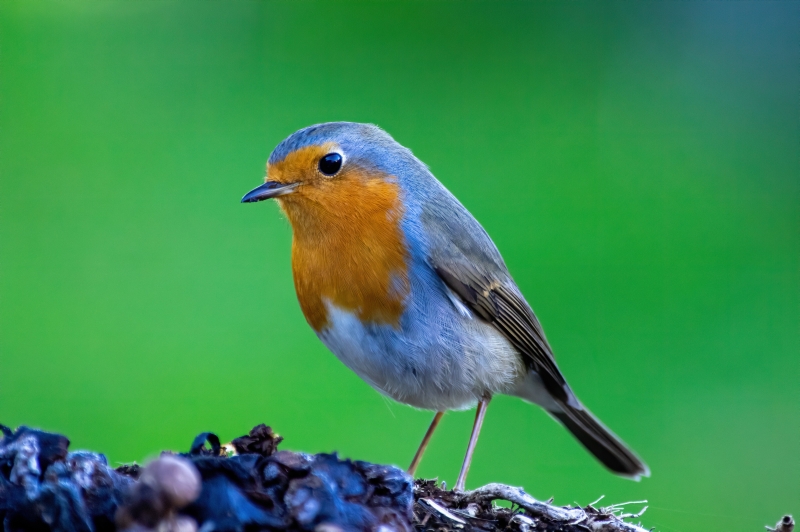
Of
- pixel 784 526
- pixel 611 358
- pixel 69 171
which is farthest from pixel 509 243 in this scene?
pixel 784 526

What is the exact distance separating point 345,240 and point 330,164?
378 mm

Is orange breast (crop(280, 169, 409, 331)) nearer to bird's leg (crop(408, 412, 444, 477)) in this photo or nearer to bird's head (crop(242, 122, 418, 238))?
bird's head (crop(242, 122, 418, 238))

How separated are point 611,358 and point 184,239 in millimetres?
3221

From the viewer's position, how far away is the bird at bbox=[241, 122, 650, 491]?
334 cm

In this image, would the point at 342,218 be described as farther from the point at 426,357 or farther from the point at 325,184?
the point at 426,357

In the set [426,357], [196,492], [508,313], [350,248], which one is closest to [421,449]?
[426,357]

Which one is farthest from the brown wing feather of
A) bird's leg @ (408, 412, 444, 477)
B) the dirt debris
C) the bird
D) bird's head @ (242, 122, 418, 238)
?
the dirt debris

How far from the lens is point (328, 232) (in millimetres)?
3420

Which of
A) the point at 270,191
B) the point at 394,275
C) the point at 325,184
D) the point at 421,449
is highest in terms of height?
the point at 325,184

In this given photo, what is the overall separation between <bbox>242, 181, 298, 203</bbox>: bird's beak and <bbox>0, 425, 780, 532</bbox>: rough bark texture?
1.52 m

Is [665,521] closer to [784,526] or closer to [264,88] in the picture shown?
[784,526]

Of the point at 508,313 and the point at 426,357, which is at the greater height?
the point at 508,313

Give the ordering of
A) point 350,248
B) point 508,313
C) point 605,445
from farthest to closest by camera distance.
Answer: point 605,445 < point 508,313 < point 350,248

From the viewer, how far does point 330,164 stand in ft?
11.7
